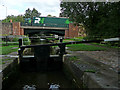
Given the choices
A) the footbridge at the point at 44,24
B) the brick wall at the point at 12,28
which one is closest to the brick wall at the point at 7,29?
the brick wall at the point at 12,28

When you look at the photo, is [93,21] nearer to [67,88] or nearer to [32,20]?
[67,88]

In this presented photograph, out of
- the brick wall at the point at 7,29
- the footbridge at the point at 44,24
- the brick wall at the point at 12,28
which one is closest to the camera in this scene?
the brick wall at the point at 7,29

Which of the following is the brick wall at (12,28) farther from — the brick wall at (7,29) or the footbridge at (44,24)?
the footbridge at (44,24)

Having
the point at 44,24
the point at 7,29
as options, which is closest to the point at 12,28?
the point at 7,29

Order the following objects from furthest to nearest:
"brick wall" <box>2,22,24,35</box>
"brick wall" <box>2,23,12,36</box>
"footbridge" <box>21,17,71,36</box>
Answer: "footbridge" <box>21,17,71,36</box> → "brick wall" <box>2,22,24,35</box> → "brick wall" <box>2,23,12,36</box>

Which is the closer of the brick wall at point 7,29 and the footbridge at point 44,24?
the brick wall at point 7,29

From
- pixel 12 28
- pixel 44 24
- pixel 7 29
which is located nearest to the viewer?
pixel 7 29

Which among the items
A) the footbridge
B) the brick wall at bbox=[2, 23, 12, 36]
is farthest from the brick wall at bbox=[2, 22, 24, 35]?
the footbridge

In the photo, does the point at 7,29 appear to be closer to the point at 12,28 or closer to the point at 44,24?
the point at 12,28

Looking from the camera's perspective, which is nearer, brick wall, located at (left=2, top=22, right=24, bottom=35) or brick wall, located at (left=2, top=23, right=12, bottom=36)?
brick wall, located at (left=2, top=23, right=12, bottom=36)

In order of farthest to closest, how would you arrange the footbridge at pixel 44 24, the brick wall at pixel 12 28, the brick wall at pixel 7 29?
1. the footbridge at pixel 44 24
2. the brick wall at pixel 12 28
3. the brick wall at pixel 7 29

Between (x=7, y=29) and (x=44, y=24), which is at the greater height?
(x=44, y=24)

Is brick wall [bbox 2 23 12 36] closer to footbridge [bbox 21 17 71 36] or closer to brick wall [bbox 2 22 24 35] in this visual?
brick wall [bbox 2 22 24 35]

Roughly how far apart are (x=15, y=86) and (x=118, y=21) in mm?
3677
